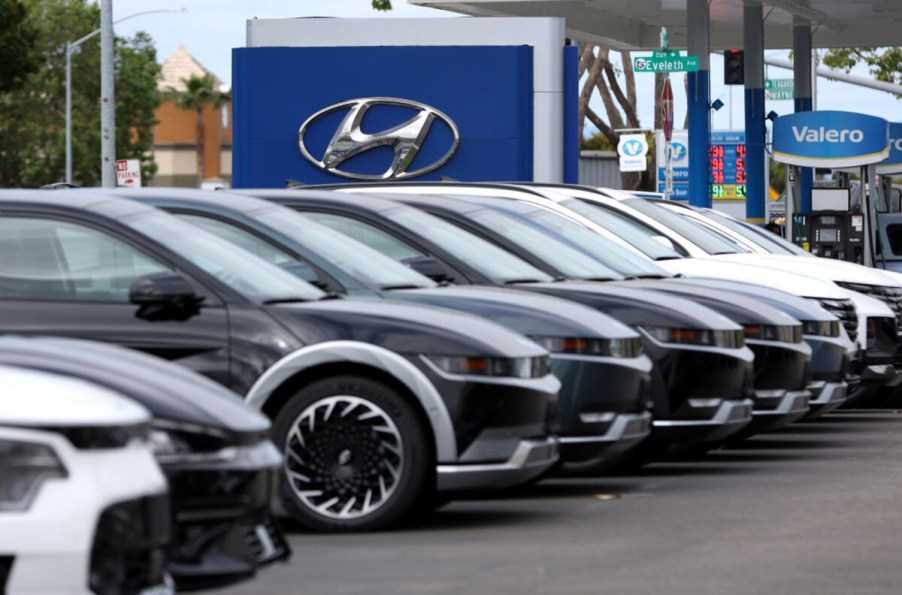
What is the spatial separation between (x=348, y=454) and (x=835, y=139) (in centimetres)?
2318

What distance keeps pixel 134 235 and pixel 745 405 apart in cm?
444

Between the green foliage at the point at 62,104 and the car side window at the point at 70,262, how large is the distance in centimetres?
→ 8028

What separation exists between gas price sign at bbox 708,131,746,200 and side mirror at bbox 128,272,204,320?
→ 170ft

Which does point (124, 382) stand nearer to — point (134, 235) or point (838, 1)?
point (134, 235)

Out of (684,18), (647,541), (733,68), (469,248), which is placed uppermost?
(684,18)

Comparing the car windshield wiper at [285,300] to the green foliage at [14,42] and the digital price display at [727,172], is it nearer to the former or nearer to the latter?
the digital price display at [727,172]

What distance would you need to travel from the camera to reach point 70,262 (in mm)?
9602

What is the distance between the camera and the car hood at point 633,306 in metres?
12.2

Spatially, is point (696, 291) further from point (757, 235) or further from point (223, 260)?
point (757, 235)

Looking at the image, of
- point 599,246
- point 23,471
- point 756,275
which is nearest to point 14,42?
point 756,275

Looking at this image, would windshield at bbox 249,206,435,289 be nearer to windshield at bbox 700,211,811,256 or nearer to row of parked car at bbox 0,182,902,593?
row of parked car at bbox 0,182,902,593

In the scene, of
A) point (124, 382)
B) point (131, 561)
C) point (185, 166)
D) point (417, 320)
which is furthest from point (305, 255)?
point (185, 166)

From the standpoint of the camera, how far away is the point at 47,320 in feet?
31.0

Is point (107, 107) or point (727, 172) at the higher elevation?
point (727, 172)
